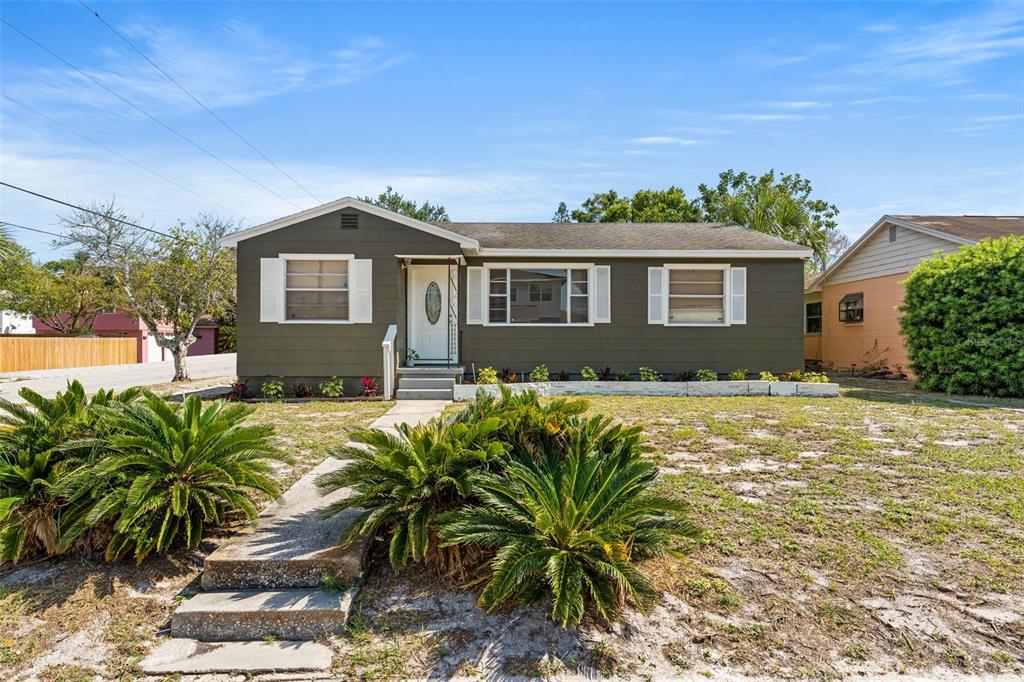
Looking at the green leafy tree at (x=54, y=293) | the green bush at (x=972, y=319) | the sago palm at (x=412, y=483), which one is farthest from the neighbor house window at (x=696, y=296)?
the green leafy tree at (x=54, y=293)

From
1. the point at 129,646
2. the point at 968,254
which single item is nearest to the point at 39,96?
the point at 129,646

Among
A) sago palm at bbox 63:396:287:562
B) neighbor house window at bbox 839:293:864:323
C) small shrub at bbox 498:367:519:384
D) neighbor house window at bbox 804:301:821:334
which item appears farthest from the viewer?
neighbor house window at bbox 804:301:821:334

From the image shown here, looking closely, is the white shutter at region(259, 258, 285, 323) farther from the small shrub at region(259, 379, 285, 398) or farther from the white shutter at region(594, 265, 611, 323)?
the white shutter at region(594, 265, 611, 323)

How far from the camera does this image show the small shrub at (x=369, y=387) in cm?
1098

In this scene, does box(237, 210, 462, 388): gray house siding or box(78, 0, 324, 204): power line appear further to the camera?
box(78, 0, 324, 204): power line

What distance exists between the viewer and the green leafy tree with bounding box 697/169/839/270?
19000 millimetres

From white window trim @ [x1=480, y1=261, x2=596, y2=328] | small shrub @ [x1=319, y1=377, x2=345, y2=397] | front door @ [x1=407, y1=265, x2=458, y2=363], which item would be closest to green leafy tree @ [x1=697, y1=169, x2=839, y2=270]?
white window trim @ [x1=480, y1=261, x2=596, y2=328]

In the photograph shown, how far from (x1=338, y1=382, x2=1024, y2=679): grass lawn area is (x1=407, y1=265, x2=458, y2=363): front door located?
7.99 metres

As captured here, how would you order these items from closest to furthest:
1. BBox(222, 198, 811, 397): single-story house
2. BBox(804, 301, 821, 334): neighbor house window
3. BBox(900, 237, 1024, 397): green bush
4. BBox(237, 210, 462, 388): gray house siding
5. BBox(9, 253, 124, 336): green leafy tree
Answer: BBox(900, 237, 1024, 397): green bush < BBox(237, 210, 462, 388): gray house siding < BBox(222, 198, 811, 397): single-story house < BBox(804, 301, 821, 334): neighbor house window < BBox(9, 253, 124, 336): green leafy tree

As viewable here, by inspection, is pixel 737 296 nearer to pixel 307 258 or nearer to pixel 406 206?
pixel 307 258

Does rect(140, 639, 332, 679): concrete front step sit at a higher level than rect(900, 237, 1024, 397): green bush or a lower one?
lower

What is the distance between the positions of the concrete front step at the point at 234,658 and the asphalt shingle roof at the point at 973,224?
15.4 m

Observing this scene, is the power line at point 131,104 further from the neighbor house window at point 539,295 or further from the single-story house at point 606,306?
the neighbor house window at point 539,295

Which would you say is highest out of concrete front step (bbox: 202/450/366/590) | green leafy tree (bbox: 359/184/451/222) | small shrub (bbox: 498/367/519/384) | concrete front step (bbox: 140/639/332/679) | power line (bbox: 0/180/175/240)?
green leafy tree (bbox: 359/184/451/222)
